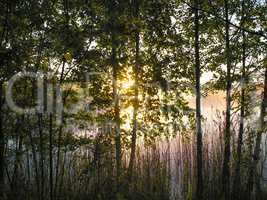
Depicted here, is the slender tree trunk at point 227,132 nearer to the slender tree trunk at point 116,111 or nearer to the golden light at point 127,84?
the golden light at point 127,84

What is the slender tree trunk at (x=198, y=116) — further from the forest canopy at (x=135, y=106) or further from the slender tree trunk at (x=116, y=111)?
the slender tree trunk at (x=116, y=111)

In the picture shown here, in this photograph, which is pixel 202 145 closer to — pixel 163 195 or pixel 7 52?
pixel 163 195

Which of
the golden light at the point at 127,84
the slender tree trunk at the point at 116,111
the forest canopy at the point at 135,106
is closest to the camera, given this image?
the forest canopy at the point at 135,106

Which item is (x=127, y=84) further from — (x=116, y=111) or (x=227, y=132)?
(x=227, y=132)

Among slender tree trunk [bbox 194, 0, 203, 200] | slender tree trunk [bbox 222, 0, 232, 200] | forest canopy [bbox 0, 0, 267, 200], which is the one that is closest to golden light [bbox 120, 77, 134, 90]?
forest canopy [bbox 0, 0, 267, 200]

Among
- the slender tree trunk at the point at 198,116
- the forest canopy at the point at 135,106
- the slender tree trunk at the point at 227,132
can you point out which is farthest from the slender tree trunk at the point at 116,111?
the slender tree trunk at the point at 227,132

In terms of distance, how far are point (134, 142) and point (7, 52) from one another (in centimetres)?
427

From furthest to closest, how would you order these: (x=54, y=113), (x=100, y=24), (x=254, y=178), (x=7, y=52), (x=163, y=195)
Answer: (x=254, y=178), (x=163, y=195), (x=54, y=113), (x=100, y=24), (x=7, y=52)

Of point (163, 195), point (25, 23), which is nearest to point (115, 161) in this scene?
point (163, 195)

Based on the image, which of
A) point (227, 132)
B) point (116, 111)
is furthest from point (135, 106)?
point (227, 132)

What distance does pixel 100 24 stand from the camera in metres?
7.61

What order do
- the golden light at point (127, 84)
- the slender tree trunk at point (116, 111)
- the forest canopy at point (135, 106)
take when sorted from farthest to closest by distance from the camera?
the golden light at point (127, 84) < the slender tree trunk at point (116, 111) < the forest canopy at point (135, 106)

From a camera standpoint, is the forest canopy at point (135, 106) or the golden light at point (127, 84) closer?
the forest canopy at point (135, 106)

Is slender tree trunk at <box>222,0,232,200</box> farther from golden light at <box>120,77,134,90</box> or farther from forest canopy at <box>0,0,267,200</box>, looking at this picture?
golden light at <box>120,77,134,90</box>
